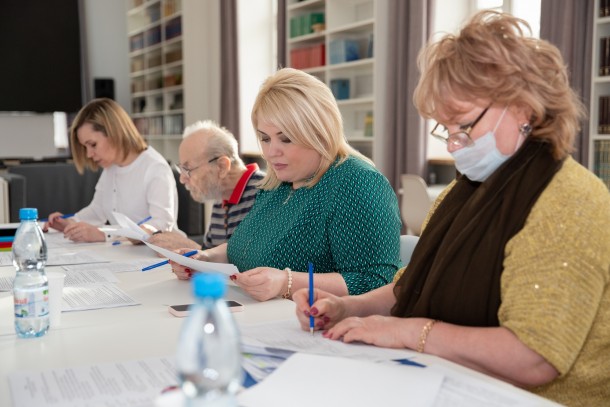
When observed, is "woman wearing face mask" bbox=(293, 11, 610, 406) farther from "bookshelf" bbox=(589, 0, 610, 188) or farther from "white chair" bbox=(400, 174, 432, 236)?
"white chair" bbox=(400, 174, 432, 236)

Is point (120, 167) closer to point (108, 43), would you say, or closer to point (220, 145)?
point (220, 145)

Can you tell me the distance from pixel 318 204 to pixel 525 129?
2.61ft

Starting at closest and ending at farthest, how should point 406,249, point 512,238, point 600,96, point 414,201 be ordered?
1. point 512,238
2. point 406,249
3. point 600,96
4. point 414,201

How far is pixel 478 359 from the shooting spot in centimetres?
116

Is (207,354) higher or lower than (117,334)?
higher

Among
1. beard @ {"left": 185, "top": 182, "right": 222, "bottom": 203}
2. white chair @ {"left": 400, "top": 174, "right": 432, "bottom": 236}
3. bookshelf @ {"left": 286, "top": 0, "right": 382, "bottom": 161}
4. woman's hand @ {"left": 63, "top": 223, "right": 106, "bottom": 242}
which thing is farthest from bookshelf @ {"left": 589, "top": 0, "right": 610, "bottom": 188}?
woman's hand @ {"left": 63, "top": 223, "right": 106, "bottom": 242}

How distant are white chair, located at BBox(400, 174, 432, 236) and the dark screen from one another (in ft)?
14.9

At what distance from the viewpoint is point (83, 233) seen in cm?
284

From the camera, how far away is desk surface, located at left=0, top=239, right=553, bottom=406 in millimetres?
1231

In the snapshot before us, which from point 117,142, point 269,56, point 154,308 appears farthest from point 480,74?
point 269,56

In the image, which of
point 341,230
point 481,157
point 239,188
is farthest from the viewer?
point 239,188

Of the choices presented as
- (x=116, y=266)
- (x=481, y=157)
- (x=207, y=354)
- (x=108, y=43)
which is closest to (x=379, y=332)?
(x=481, y=157)

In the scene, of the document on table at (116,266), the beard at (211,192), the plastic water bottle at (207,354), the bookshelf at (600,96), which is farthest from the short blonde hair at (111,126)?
the plastic water bottle at (207,354)

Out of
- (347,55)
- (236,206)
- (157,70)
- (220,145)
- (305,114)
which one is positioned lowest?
(236,206)
